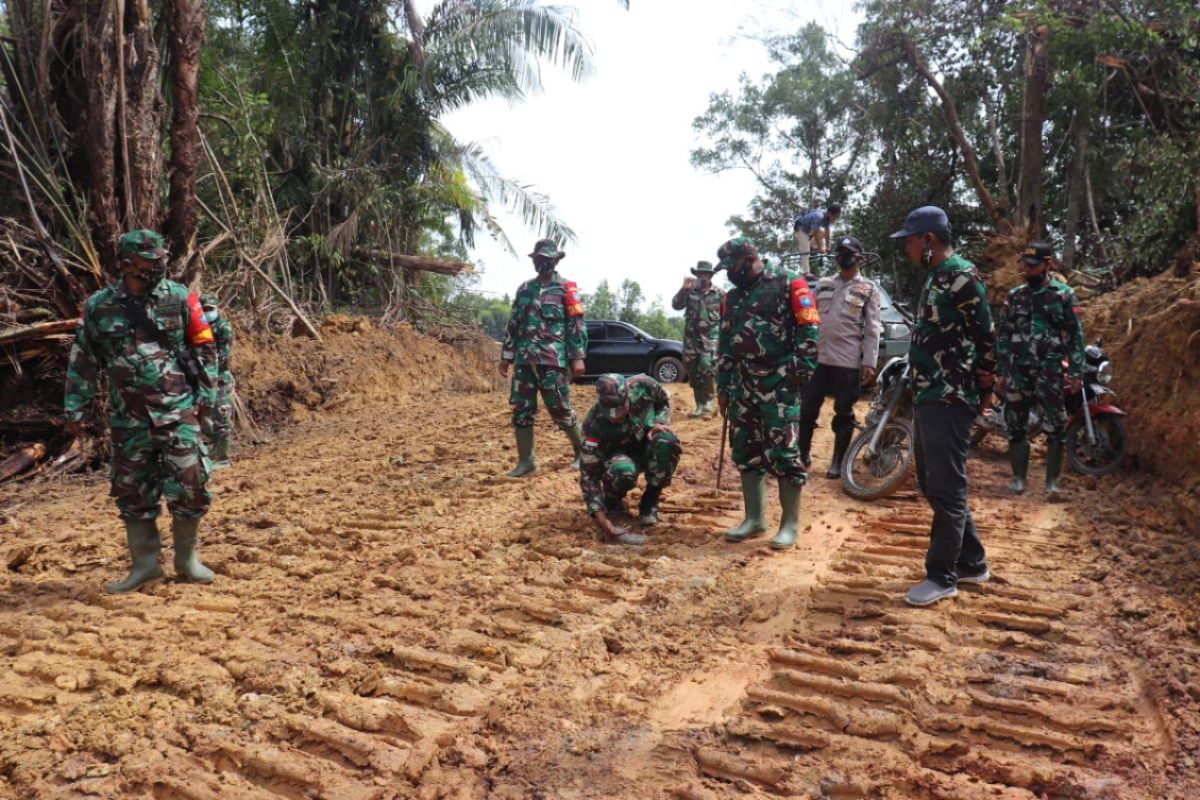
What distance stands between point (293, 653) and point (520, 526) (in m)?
1.93

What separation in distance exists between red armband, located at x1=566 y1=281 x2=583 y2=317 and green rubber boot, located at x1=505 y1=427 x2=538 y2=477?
3.30ft

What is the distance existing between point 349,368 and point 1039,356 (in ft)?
31.0

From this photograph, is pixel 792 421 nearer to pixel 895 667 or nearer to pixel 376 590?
pixel 895 667

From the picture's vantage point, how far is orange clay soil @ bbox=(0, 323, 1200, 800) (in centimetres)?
264

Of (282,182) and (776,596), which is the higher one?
(282,182)

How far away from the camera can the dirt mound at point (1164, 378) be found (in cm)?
593

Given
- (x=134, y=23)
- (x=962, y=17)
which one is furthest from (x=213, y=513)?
(x=962, y=17)

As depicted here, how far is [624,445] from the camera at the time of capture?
201 inches

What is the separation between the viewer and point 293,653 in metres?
3.45

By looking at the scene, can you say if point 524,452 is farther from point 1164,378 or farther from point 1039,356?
point 1164,378

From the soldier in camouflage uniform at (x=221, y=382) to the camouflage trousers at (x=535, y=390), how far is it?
2.60 m

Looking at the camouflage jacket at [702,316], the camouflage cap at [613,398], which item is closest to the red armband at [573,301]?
the camouflage cap at [613,398]

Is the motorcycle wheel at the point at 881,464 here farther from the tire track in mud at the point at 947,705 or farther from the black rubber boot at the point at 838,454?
the tire track in mud at the point at 947,705

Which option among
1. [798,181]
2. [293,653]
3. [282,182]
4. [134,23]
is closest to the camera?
[293,653]
